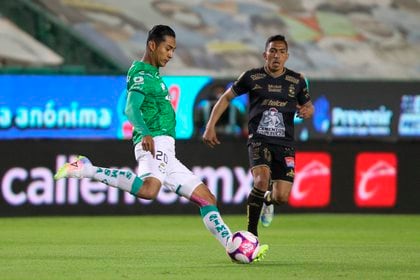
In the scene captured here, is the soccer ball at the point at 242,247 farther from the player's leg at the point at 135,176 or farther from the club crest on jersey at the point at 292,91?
the club crest on jersey at the point at 292,91

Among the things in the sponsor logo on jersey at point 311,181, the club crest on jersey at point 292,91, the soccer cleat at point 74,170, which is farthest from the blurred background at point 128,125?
the soccer cleat at point 74,170

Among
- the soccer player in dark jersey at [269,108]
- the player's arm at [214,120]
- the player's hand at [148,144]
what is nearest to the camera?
the player's hand at [148,144]

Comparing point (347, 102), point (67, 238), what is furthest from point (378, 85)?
point (67, 238)

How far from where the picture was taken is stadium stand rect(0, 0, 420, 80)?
90.1 ft

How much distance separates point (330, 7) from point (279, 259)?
823 inches

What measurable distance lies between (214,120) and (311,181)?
6.67 metres

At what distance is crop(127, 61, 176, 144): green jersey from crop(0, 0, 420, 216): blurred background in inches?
286

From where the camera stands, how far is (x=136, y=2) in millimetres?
29031

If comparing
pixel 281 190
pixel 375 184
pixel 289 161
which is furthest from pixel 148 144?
pixel 375 184

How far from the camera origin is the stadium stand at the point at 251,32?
90.1 ft

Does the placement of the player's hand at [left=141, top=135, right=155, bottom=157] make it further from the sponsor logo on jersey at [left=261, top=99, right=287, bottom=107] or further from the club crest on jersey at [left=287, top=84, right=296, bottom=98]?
the club crest on jersey at [left=287, top=84, right=296, bottom=98]

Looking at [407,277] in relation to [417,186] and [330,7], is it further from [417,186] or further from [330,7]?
[330,7]

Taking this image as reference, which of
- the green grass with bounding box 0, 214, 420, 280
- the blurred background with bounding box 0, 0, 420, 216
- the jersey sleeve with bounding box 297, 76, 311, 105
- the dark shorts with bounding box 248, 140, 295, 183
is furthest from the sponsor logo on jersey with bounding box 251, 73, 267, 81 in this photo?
the blurred background with bounding box 0, 0, 420, 216

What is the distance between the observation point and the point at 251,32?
29.6 m
